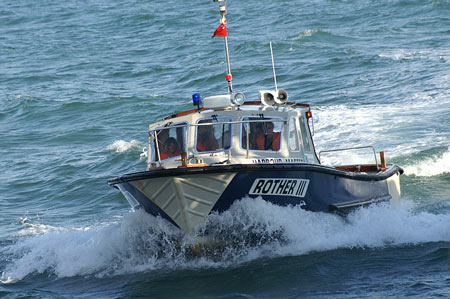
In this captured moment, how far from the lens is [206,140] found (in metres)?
11.0

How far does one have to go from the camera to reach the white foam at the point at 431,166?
56.0 feet

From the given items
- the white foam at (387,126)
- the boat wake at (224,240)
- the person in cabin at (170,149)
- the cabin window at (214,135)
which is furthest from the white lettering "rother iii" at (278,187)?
the white foam at (387,126)

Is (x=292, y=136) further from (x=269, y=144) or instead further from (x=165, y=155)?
(x=165, y=155)

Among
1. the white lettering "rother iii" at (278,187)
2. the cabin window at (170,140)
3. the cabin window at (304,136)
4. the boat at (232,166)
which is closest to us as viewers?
the boat at (232,166)

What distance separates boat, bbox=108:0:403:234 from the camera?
10094 millimetres

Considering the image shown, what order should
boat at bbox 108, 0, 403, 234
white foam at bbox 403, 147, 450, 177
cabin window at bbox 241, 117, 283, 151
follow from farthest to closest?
1. white foam at bbox 403, 147, 450, 177
2. cabin window at bbox 241, 117, 283, 151
3. boat at bbox 108, 0, 403, 234

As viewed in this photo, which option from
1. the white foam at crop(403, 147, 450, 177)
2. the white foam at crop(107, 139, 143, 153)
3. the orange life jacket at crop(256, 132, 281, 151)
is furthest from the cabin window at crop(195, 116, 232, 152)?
the white foam at crop(107, 139, 143, 153)

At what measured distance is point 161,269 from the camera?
10633 millimetres

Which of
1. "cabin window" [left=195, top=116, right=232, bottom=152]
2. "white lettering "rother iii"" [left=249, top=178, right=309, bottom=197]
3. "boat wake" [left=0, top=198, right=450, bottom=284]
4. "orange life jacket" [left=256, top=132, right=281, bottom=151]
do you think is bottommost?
"boat wake" [left=0, top=198, right=450, bottom=284]

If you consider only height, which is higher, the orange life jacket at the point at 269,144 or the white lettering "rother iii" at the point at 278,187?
the orange life jacket at the point at 269,144

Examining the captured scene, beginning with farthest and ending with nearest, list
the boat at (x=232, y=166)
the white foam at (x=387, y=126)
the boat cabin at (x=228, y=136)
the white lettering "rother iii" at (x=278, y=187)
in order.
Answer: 1. the white foam at (x=387, y=126)
2. the boat cabin at (x=228, y=136)
3. the white lettering "rother iii" at (x=278, y=187)
4. the boat at (x=232, y=166)

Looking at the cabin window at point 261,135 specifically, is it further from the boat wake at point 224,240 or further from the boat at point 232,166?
the boat wake at point 224,240

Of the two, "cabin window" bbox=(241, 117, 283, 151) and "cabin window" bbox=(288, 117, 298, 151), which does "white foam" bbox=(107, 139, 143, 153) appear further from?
"cabin window" bbox=(241, 117, 283, 151)

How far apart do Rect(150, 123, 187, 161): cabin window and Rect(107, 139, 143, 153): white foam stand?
9.26 metres
